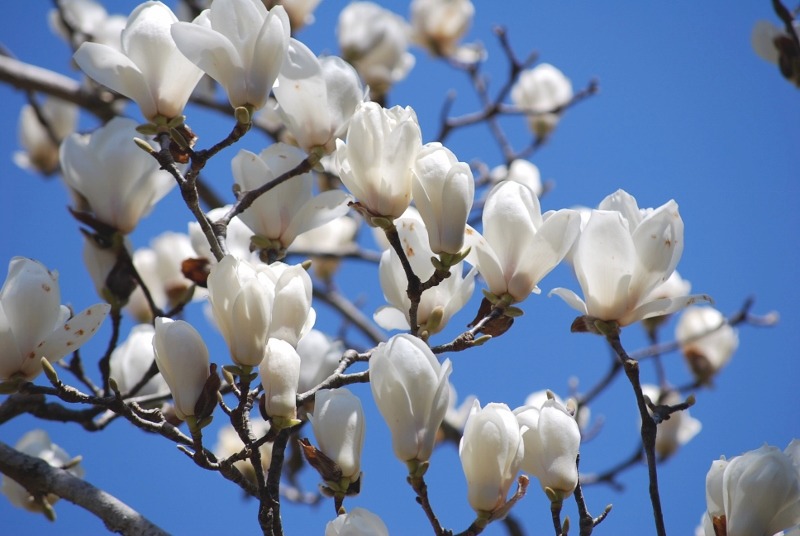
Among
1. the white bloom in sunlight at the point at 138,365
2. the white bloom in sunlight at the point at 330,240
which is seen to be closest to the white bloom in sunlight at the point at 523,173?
the white bloom in sunlight at the point at 330,240

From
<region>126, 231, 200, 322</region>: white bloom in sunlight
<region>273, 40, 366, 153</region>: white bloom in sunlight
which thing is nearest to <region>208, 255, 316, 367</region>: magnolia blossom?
<region>273, 40, 366, 153</region>: white bloom in sunlight

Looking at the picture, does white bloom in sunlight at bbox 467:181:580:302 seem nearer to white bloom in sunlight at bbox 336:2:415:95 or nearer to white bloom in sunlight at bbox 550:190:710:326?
white bloom in sunlight at bbox 550:190:710:326

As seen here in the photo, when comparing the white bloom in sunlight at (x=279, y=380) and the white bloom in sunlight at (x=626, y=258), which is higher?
the white bloom in sunlight at (x=626, y=258)

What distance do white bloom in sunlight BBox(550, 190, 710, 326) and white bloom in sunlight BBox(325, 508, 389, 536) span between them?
0.34 metres

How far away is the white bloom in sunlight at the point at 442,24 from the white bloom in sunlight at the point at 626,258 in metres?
2.66

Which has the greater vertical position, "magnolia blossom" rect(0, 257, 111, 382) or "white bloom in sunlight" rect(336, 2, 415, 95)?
"white bloom in sunlight" rect(336, 2, 415, 95)

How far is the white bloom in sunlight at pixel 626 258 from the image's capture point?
1029mm

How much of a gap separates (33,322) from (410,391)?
45 cm

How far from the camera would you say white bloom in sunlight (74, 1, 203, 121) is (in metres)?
1.05

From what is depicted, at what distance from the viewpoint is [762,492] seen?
0.96 meters

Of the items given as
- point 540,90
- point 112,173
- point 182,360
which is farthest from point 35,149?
point 182,360

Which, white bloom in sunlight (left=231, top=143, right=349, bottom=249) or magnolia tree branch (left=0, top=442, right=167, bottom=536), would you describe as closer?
magnolia tree branch (left=0, top=442, right=167, bottom=536)

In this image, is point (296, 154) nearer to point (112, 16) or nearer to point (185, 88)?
point (185, 88)

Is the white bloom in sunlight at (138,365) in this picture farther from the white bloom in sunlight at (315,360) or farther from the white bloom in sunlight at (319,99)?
the white bloom in sunlight at (319,99)
